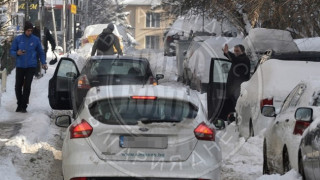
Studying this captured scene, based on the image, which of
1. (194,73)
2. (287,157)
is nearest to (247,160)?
(287,157)

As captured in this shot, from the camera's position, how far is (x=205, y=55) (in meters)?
24.2

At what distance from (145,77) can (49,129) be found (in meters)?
2.44

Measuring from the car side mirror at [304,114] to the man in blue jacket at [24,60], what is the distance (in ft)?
29.5

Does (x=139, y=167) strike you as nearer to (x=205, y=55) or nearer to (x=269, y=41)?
(x=205, y=55)

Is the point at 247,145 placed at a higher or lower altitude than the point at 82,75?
lower

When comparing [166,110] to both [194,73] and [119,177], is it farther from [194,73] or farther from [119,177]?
[194,73]

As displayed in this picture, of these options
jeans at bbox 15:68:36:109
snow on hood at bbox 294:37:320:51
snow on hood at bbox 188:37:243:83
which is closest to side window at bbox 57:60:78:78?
jeans at bbox 15:68:36:109

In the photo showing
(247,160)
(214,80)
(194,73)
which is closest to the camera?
(247,160)

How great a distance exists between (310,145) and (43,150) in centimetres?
528

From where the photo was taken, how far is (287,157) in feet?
28.8

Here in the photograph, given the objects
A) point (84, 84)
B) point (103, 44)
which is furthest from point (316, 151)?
point (103, 44)

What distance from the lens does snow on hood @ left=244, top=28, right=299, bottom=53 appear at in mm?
24292

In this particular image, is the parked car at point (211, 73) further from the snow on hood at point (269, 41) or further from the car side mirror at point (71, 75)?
the car side mirror at point (71, 75)

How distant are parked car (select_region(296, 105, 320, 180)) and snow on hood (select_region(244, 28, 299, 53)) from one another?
1607 cm
